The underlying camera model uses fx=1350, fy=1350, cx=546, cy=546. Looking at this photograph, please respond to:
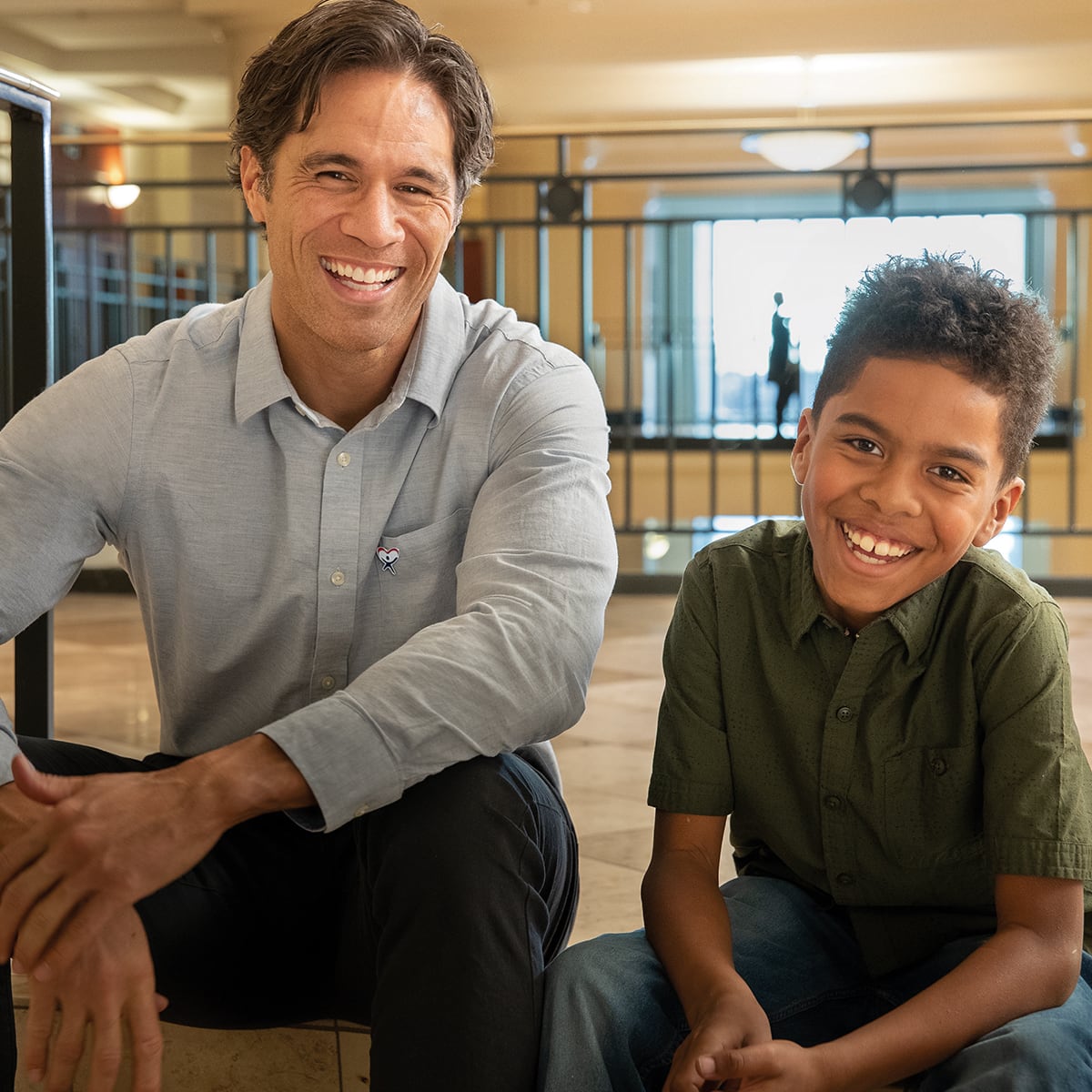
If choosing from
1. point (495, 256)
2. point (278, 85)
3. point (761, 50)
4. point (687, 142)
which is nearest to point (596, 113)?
point (687, 142)

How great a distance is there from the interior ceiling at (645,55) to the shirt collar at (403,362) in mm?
7215

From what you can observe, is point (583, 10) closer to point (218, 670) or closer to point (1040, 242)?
point (1040, 242)

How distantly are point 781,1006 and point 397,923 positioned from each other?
0.37 metres

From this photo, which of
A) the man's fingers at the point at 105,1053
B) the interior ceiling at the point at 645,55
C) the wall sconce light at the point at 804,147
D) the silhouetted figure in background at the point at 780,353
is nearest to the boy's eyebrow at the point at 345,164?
the man's fingers at the point at 105,1053

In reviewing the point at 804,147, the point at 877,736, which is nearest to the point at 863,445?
the point at 877,736

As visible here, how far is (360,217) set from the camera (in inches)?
50.6

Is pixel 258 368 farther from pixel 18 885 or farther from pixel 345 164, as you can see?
pixel 18 885

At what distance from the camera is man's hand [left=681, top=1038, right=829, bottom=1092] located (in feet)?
3.13

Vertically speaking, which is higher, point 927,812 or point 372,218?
point 372,218

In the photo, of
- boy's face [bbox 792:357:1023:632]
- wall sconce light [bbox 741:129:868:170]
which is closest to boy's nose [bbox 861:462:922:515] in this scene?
boy's face [bbox 792:357:1023:632]

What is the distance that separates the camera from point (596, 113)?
1063cm

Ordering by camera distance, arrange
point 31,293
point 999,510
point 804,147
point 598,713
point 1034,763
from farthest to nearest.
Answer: point 804,147 → point 598,713 → point 31,293 → point 999,510 → point 1034,763

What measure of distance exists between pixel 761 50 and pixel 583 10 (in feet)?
4.41

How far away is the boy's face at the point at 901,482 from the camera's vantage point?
114 centimetres
